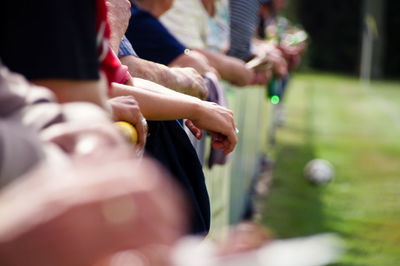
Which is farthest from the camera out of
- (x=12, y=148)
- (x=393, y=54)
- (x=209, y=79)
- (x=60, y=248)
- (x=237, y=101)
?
(x=393, y=54)

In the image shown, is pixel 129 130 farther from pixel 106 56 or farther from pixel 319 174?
pixel 319 174

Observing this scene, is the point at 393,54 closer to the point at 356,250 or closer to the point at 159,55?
the point at 356,250

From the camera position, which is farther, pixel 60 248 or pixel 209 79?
pixel 209 79

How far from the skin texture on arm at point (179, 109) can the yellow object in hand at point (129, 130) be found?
0.24 meters

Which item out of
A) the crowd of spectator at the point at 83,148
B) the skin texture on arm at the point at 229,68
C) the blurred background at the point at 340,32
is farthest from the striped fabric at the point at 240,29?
the blurred background at the point at 340,32

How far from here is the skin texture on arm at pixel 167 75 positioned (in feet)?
6.40

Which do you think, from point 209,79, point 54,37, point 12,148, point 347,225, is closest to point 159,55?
point 209,79

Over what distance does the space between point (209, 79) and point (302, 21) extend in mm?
23465

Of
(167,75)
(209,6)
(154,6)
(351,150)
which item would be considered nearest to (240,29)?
(209,6)

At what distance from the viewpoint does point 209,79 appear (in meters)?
2.37

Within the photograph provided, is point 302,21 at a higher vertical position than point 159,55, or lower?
lower

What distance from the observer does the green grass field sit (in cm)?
486

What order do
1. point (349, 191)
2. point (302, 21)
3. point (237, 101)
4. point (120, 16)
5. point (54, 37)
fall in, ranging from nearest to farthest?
point (54, 37) → point (120, 16) → point (237, 101) → point (349, 191) → point (302, 21)

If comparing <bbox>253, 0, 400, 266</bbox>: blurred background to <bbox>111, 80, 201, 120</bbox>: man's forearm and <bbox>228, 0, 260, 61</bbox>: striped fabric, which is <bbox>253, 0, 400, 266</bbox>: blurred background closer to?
<bbox>228, 0, 260, 61</bbox>: striped fabric
